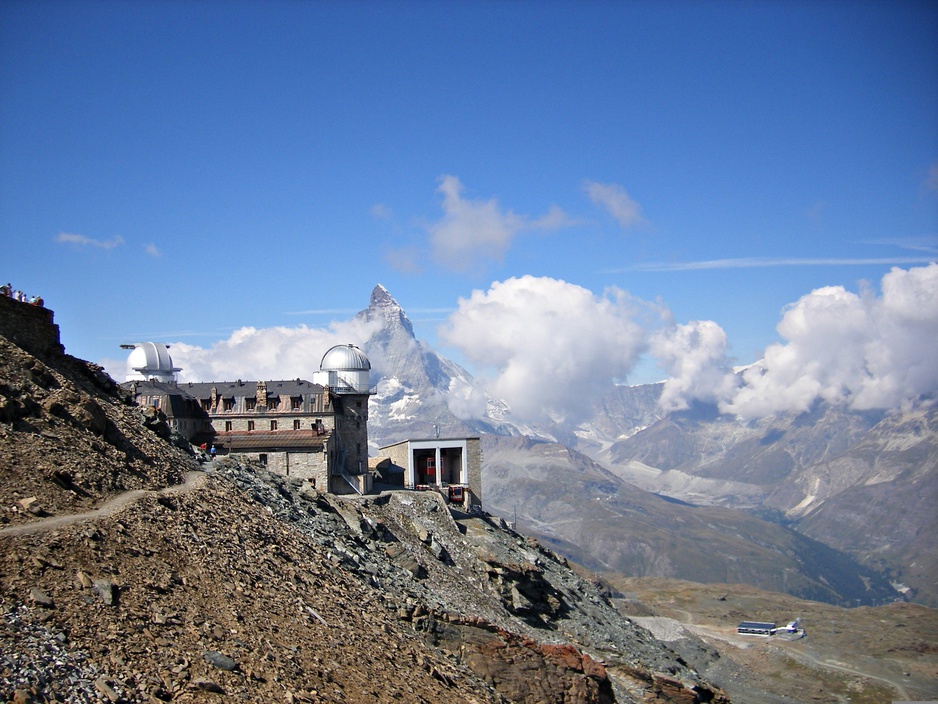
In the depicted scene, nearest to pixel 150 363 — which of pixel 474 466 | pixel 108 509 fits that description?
pixel 474 466

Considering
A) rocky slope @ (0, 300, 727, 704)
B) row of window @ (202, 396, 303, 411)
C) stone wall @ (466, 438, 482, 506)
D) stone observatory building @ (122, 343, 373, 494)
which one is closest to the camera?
rocky slope @ (0, 300, 727, 704)

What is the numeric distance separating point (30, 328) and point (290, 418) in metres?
34.2

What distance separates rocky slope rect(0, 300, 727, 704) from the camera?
96.5 ft

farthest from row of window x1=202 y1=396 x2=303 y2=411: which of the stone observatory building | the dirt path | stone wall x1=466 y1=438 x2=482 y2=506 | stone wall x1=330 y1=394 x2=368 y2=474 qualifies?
the dirt path

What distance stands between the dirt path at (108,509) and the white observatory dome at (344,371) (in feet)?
129

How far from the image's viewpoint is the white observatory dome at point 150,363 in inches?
3851

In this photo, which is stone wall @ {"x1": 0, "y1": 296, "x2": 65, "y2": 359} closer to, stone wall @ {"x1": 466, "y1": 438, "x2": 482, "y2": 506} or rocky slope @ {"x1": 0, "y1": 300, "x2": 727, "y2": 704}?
rocky slope @ {"x1": 0, "y1": 300, "x2": 727, "y2": 704}

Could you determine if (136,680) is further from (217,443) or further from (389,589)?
(217,443)

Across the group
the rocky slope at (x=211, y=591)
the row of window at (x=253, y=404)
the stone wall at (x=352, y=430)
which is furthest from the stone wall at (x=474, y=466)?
the rocky slope at (x=211, y=591)

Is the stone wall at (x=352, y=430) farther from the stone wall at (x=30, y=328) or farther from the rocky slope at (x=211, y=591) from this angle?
the stone wall at (x=30, y=328)

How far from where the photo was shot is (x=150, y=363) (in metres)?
97.9

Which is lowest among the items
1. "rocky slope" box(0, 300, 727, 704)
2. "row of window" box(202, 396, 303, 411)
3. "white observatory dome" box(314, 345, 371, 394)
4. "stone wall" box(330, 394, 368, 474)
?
"rocky slope" box(0, 300, 727, 704)

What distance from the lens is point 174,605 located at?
33.8m

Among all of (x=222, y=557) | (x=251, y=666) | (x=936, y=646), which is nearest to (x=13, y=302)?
(x=222, y=557)
